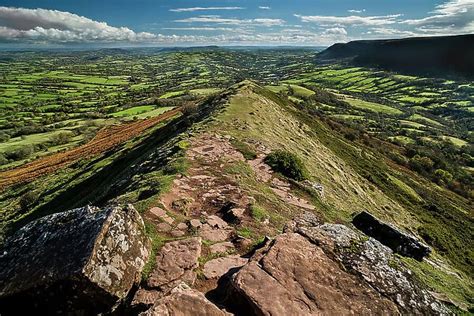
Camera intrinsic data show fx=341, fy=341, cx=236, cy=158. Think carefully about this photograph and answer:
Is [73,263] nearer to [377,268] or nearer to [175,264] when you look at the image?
[175,264]

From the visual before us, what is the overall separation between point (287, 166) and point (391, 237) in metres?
7.83

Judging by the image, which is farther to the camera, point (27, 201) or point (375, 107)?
point (375, 107)

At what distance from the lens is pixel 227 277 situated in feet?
34.0

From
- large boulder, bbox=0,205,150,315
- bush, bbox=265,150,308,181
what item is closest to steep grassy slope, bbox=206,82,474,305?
bush, bbox=265,150,308,181

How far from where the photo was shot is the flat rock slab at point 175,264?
9.77 m

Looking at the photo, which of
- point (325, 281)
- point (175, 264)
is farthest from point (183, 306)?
point (325, 281)

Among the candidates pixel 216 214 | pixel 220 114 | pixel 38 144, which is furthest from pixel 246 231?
pixel 38 144

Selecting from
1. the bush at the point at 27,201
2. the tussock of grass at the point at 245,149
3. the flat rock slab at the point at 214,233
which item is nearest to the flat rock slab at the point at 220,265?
the flat rock slab at the point at 214,233

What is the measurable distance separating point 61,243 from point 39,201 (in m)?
35.1

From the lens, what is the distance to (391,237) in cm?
1791

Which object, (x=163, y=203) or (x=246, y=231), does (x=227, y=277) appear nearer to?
(x=246, y=231)

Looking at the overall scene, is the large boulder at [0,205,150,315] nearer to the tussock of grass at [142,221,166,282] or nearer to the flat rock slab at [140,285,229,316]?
the tussock of grass at [142,221,166,282]

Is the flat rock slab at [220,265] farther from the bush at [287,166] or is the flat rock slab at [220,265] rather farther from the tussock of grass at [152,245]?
the bush at [287,166]

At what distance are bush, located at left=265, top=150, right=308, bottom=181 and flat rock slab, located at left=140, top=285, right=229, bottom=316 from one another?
593 inches
